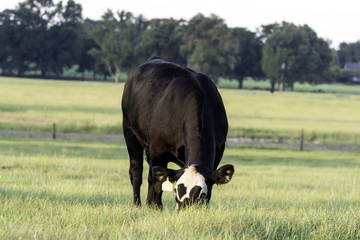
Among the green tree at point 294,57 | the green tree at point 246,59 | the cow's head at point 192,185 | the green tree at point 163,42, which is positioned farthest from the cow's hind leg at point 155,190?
the green tree at point 246,59

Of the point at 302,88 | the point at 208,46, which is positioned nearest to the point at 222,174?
the point at 208,46

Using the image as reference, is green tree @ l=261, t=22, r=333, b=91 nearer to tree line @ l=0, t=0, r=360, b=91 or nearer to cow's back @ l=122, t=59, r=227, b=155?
tree line @ l=0, t=0, r=360, b=91

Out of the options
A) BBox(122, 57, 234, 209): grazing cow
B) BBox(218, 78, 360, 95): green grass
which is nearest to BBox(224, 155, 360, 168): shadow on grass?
BBox(122, 57, 234, 209): grazing cow

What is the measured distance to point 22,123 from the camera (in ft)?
161

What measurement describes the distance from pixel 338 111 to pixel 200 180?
74.0 meters

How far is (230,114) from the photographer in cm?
6906

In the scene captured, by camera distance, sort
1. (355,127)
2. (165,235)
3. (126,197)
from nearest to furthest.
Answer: (165,235), (126,197), (355,127)

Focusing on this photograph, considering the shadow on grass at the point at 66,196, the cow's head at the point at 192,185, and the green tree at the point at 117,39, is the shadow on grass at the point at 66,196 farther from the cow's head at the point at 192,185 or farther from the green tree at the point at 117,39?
the green tree at the point at 117,39

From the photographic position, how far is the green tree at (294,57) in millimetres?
123250

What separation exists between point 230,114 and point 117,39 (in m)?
76.1

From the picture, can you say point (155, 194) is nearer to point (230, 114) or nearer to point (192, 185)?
point (192, 185)

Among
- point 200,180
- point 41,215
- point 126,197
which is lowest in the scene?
point 126,197

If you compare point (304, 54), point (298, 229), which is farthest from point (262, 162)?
point (304, 54)

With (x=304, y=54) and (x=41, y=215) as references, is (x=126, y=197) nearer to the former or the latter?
(x=41, y=215)
